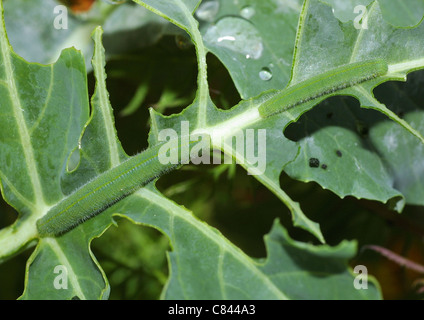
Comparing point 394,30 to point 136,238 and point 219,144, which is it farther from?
point 136,238

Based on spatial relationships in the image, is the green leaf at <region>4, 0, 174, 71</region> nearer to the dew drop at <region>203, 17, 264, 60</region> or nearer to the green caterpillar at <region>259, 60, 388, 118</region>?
the dew drop at <region>203, 17, 264, 60</region>

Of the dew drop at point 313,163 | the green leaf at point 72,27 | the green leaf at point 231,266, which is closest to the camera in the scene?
the green leaf at point 231,266

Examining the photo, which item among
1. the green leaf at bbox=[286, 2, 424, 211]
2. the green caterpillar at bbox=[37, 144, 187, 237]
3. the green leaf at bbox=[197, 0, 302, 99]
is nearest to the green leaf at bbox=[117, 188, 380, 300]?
the green caterpillar at bbox=[37, 144, 187, 237]

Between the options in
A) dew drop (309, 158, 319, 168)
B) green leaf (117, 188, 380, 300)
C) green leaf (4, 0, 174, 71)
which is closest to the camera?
green leaf (117, 188, 380, 300)

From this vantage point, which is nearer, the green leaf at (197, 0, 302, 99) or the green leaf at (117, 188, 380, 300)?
the green leaf at (117, 188, 380, 300)

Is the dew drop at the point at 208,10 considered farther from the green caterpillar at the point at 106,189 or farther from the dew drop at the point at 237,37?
the green caterpillar at the point at 106,189

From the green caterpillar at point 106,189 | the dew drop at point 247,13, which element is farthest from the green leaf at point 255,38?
the green caterpillar at point 106,189

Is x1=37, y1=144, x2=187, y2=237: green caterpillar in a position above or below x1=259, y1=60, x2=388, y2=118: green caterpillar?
below
